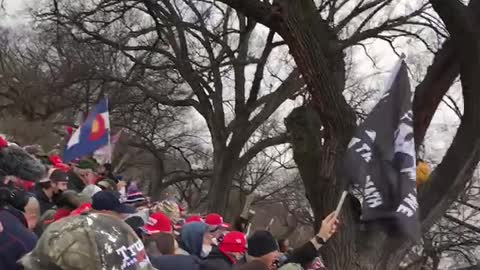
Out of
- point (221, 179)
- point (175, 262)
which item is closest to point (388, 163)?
point (175, 262)

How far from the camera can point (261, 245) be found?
4859 millimetres

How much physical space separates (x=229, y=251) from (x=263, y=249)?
49 cm

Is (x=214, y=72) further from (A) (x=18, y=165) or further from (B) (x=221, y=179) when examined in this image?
(A) (x=18, y=165)

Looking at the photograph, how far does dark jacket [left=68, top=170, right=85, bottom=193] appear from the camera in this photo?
8.43 metres

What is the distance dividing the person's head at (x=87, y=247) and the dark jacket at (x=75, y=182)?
6.06 meters

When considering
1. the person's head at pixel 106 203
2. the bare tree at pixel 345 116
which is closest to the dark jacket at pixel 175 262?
the person's head at pixel 106 203

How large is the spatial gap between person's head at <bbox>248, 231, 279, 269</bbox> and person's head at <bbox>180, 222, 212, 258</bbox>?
69cm

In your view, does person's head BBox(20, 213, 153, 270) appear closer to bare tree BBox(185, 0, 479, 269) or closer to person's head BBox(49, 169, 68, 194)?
person's head BBox(49, 169, 68, 194)

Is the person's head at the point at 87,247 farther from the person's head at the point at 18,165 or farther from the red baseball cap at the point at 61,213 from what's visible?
the person's head at the point at 18,165

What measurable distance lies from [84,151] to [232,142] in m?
8.55

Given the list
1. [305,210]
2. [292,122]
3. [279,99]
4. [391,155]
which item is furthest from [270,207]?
[391,155]

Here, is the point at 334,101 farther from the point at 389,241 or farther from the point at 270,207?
the point at 270,207

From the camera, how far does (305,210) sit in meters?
37.1

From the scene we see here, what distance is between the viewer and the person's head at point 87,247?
233 cm
